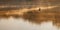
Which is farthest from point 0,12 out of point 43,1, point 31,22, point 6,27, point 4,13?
point 43,1

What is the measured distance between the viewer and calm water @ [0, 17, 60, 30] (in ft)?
3.02

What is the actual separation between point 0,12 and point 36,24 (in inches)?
13.3

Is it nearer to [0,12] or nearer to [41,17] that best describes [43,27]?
[41,17]

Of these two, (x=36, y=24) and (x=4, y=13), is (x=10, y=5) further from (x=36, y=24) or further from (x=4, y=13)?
(x=36, y=24)

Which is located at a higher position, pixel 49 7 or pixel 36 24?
pixel 49 7

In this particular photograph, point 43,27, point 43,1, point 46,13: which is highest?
point 43,1

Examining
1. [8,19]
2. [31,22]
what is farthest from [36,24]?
[8,19]

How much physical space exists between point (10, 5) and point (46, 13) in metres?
0.33

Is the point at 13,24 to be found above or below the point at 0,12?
below

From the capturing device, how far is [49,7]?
3.11 ft

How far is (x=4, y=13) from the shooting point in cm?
94

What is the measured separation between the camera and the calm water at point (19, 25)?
3.02ft

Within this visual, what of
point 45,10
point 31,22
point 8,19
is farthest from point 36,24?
point 8,19

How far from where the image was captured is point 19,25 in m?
0.93
